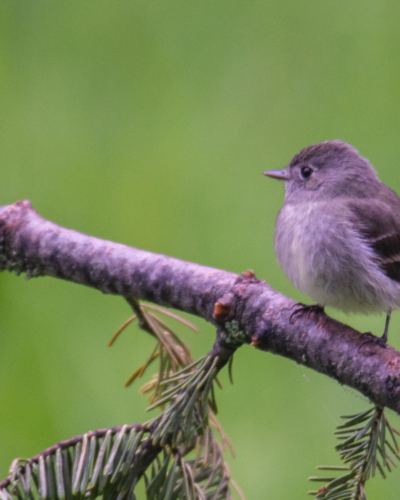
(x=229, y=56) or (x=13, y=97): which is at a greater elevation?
(x=229, y=56)

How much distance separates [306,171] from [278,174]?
131 millimetres

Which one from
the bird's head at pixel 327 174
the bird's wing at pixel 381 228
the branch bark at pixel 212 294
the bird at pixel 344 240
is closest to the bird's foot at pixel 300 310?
the branch bark at pixel 212 294

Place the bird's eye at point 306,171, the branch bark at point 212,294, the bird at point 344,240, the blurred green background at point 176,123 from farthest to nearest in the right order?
the bird's eye at point 306,171 < the blurred green background at point 176,123 < the bird at point 344,240 < the branch bark at point 212,294

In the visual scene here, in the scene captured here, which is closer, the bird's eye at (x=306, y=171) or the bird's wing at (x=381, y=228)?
the bird's wing at (x=381, y=228)

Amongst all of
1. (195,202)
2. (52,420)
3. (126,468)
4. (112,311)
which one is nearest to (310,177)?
(195,202)

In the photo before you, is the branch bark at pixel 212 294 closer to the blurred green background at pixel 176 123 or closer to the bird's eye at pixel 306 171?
the blurred green background at pixel 176 123

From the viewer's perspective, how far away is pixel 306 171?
6.20 feet

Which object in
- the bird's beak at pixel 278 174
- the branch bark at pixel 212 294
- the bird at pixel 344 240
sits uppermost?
the bird's beak at pixel 278 174

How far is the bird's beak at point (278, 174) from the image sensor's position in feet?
5.80

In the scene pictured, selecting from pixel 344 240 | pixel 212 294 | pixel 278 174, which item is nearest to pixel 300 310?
pixel 212 294

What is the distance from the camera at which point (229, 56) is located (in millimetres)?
1887

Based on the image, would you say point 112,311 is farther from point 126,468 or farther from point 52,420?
point 126,468

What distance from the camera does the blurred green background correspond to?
5.70 ft

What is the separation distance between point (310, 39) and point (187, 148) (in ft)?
1.65
